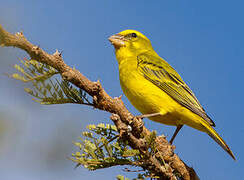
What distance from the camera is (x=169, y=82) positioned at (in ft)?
16.9

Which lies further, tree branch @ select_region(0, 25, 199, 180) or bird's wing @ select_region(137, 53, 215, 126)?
bird's wing @ select_region(137, 53, 215, 126)

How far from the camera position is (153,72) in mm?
5164

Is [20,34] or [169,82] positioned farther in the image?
[169,82]

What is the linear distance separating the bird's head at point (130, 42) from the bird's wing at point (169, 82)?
0.36 metres

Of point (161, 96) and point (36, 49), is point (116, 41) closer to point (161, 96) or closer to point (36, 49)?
point (161, 96)

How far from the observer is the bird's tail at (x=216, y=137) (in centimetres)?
410

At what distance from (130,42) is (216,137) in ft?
9.02

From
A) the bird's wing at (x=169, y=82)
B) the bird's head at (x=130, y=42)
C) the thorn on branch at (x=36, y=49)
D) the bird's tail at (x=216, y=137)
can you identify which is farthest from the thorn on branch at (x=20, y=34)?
the bird's head at (x=130, y=42)

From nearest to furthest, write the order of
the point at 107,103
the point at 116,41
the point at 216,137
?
the point at 107,103 → the point at 216,137 → the point at 116,41

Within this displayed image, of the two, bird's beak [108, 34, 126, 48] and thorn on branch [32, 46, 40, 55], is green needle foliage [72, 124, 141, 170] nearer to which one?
thorn on branch [32, 46, 40, 55]

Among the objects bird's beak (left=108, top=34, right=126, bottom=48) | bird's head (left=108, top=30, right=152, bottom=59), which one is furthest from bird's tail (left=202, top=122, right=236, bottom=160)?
bird's beak (left=108, top=34, right=126, bottom=48)

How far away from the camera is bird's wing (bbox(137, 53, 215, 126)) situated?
184 inches

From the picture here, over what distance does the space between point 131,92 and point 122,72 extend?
54 centimetres

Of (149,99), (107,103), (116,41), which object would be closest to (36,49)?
(107,103)
